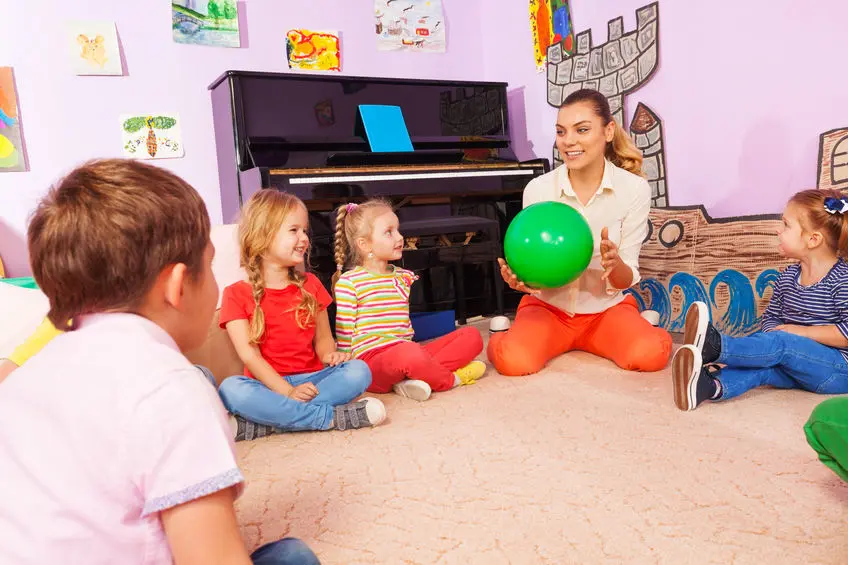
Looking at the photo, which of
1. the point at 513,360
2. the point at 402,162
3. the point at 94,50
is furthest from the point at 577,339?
the point at 94,50

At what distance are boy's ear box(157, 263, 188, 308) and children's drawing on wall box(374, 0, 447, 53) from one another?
3.40 m

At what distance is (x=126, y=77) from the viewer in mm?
3283

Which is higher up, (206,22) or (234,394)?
(206,22)

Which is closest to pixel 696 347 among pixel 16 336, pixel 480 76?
pixel 16 336

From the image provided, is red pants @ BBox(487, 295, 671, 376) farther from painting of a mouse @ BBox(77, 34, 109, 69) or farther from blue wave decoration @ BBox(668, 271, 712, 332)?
painting of a mouse @ BBox(77, 34, 109, 69)

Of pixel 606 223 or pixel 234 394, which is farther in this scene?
pixel 606 223

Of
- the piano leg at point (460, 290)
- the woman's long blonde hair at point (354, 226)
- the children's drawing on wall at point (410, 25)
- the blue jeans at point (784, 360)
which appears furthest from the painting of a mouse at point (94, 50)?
the blue jeans at point (784, 360)

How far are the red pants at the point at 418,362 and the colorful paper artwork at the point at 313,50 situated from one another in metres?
2.09

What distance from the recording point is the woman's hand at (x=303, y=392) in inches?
72.2

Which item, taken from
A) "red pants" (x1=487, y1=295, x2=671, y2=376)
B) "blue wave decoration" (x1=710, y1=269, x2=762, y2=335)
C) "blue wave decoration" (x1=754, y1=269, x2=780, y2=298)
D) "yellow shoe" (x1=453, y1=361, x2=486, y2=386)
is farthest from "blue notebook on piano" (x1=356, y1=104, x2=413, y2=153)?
"blue wave decoration" (x1=754, y1=269, x2=780, y2=298)

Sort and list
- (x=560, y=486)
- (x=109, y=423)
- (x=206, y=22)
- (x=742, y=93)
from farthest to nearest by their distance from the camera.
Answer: (x=206, y=22)
(x=742, y=93)
(x=560, y=486)
(x=109, y=423)

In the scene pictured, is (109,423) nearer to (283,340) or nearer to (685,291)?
(283,340)

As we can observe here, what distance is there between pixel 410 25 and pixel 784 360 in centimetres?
291

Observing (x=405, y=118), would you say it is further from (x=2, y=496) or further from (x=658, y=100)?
(x=2, y=496)
